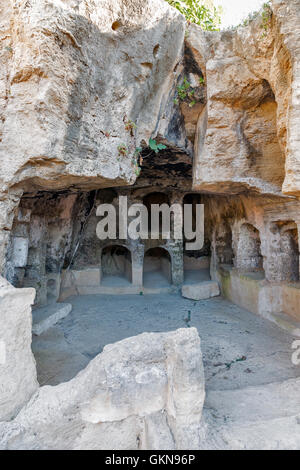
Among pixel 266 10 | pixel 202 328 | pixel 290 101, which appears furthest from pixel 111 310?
pixel 266 10

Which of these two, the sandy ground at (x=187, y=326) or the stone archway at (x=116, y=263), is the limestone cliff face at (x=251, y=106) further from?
the stone archway at (x=116, y=263)

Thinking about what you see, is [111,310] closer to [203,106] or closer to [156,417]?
[156,417]

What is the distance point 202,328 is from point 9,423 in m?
4.62

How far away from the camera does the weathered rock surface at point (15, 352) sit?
2.20 m

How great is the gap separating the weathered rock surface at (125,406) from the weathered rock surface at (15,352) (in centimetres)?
12

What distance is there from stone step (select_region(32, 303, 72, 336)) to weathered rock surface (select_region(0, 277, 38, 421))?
334cm

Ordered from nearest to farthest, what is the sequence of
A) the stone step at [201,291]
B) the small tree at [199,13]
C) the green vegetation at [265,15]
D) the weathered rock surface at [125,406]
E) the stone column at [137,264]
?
1. the weathered rock surface at [125,406]
2. the green vegetation at [265,15]
3. the small tree at [199,13]
4. the stone step at [201,291]
5. the stone column at [137,264]

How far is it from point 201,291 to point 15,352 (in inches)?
273

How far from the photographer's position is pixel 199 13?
17.0 feet

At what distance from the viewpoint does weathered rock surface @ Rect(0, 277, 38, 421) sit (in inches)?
86.4

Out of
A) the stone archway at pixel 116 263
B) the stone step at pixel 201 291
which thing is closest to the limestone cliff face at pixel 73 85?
the stone step at pixel 201 291

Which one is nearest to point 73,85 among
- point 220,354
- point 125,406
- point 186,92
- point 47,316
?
point 186,92

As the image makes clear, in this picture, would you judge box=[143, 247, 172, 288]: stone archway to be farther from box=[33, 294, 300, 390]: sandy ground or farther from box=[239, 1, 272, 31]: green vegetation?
box=[239, 1, 272, 31]: green vegetation

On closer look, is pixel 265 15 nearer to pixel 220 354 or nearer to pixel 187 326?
pixel 220 354
